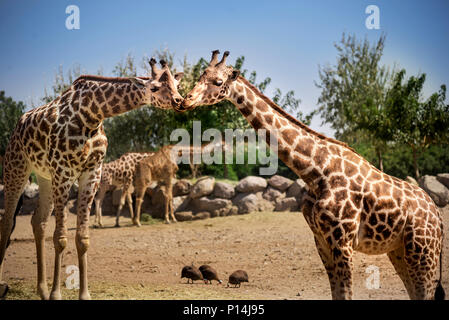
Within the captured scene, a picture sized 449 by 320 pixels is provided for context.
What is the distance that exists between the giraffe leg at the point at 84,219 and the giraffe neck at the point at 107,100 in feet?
1.92

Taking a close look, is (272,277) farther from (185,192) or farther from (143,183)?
(185,192)

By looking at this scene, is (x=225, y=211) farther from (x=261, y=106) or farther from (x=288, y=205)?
(x=261, y=106)

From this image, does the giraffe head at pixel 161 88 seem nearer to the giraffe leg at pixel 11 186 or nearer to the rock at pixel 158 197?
the giraffe leg at pixel 11 186

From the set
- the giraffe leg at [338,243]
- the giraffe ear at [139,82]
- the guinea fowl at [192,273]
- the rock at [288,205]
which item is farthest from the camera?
the rock at [288,205]

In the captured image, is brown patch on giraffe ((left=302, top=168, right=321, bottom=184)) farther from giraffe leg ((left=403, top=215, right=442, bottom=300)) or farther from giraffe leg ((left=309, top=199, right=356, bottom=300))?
giraffe leg ((left=403, top=215, right=442, bottom=300))

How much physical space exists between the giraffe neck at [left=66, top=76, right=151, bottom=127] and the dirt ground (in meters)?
2.17

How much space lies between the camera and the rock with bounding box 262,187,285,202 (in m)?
13.9

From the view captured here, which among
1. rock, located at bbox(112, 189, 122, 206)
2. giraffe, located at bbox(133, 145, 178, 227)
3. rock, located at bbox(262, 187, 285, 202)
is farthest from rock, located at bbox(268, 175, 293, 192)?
rock, located at bbox(112, 189, 122, 206)

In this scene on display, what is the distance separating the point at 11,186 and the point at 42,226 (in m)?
0.78

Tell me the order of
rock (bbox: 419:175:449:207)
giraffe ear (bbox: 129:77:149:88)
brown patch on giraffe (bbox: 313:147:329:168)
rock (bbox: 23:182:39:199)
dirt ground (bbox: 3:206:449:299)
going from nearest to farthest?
1. brown patch on giraffe (bbox: 313:147:329:168)
2. giraffe ear (bbox: 129:77:149:88)
3. dirt ground (bbox: 3:206:449:299)
4. rock (bbox: 419:175:449:207)
5. rock (bbox: 23:182:39:199)

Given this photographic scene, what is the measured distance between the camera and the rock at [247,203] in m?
13.6

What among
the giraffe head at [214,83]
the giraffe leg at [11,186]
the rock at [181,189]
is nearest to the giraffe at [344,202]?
the giraffe head at [214,83]

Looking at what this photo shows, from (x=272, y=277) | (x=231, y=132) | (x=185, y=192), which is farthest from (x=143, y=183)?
(x=272, y=277)

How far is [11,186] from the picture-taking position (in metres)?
5.15
